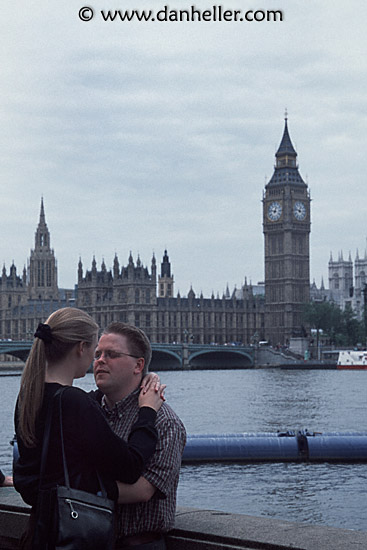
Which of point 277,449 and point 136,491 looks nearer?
point 136,491

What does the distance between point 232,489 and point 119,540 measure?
435 inches

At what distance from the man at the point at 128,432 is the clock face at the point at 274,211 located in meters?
89.6

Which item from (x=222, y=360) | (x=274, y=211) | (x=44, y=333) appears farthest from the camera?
(x=274, y=211)

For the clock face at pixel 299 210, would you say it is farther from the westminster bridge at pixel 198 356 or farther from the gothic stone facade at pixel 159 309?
the westminster bridge at pixel 198 356

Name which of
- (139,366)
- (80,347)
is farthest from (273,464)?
(80,347)

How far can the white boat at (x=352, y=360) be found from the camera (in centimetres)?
6762

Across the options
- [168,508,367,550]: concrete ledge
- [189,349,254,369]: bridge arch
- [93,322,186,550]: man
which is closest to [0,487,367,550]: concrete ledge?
[168,508,367,550]: concrete ledge

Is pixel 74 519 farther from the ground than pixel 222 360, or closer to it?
closer to it

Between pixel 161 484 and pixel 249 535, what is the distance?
0.42 meters

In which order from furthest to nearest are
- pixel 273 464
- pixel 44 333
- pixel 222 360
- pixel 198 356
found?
1. pixel 222 360
2. pixel 198 356
3. pixel 273 464
4. pixel 44 333

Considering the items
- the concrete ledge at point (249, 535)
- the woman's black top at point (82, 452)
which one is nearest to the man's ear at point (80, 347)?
the woman's black top at point (82, 452)

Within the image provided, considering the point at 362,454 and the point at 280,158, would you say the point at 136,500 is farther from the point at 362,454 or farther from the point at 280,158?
the point at 280,158

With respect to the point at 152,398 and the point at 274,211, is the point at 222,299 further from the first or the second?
the point at 152,398

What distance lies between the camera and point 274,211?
93.2 m
